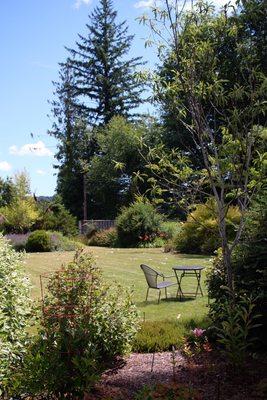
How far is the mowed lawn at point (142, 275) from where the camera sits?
812cm

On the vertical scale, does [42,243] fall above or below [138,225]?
below

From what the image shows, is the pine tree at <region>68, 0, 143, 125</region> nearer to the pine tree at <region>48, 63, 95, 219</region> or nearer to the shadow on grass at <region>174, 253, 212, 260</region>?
the pine tree at <region>48, 63, 95, 219</region>

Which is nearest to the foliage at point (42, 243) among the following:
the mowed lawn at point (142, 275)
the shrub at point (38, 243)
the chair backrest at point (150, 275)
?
the shrub at point (38, 243)

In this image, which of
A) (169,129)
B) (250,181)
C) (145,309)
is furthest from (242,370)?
(169,129)

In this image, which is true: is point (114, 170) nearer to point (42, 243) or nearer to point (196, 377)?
point (42, 243)

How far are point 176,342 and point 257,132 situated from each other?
8.71 ft

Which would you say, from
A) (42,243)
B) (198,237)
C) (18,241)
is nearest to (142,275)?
(198,237)

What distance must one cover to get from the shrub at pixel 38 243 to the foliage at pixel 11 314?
608 inches

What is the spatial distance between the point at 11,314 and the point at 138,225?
17650mm

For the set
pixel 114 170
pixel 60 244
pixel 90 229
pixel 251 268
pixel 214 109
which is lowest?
pixel 60 244

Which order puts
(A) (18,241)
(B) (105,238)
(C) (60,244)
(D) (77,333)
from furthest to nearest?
(B) (105,238) < (A) (18,241) < (C) (60,244) < (D) (77,333)

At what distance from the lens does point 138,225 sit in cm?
2244

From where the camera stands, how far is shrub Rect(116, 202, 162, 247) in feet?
74.0

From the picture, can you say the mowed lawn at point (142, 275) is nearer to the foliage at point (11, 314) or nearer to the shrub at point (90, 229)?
the foliage at point (11, 314)
